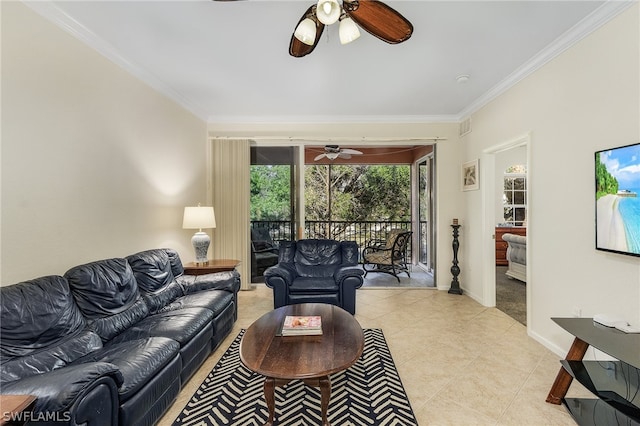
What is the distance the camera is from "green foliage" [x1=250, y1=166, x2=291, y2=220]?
468 cm

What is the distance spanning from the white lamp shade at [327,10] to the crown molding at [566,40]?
2047 mm

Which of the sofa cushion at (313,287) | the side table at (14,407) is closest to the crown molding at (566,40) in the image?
the sofa cushion at (313,287)

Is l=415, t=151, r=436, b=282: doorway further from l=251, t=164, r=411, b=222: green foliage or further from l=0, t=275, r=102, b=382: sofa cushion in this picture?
l=0, t=275, r=102, b=382: sofa cushion

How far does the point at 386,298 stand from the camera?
4.16m

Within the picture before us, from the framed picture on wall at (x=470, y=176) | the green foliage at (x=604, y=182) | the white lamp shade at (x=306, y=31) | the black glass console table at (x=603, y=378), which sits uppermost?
the white lamp shade at (x=306, y=31)

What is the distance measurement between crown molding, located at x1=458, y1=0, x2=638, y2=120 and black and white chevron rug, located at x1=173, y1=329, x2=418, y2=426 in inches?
125

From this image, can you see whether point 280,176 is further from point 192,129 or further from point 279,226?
point 192,129

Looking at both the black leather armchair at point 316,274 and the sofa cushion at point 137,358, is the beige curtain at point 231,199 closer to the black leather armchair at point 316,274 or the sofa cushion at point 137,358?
the black leather armchair at point 316,274

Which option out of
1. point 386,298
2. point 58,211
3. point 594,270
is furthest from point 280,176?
point 594,270

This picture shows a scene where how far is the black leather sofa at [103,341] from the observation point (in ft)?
4.12

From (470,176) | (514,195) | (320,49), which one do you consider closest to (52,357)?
(320,49)

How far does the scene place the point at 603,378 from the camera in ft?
5.65

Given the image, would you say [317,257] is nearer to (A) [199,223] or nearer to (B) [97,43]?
(A) [199,223]

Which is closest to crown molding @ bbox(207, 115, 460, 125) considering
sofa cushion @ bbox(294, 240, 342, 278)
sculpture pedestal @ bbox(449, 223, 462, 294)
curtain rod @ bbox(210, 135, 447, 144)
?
curtain rod @ bbox(210, 135, 447, 144)
